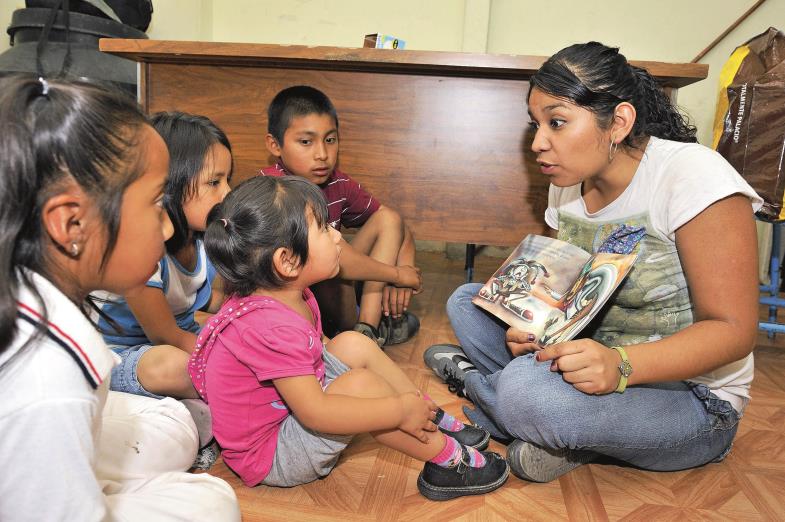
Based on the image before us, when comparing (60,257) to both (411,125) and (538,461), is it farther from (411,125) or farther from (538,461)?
(411,125)

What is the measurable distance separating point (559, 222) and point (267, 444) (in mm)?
951

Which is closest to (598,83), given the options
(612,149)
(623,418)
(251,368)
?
(612,149)

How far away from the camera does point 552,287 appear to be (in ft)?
4.65

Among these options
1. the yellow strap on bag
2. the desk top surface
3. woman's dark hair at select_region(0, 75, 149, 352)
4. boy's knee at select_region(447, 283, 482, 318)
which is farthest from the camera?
the yellow strap on bag

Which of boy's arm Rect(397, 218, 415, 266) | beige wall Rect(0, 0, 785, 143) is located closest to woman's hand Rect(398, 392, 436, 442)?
boy's arm Rect(397, 218, 415, 266)

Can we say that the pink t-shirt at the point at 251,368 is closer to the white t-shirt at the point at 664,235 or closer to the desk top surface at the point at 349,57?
the white t-shirt at the point at 664,235

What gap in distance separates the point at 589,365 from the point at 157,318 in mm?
907

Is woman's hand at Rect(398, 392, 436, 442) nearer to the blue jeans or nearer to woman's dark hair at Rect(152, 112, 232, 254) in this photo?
the blue jeans

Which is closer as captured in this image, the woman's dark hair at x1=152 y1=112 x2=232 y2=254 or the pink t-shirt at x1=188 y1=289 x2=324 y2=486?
the pink t-shirt at x1=188 y1=289 x2=324 y2=486

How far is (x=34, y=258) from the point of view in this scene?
632mm

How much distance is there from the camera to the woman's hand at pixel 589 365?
112cm

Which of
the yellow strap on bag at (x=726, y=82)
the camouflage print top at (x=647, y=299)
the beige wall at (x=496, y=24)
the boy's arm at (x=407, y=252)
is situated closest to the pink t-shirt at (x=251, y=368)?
the camouflage print top at (x=647, y=299)

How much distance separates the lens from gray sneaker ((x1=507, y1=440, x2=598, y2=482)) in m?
1.23

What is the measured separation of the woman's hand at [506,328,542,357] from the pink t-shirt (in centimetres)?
47
